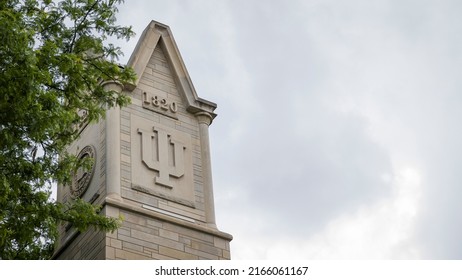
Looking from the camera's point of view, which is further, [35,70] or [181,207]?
[181,207]

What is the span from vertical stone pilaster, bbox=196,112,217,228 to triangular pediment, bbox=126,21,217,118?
277 mm

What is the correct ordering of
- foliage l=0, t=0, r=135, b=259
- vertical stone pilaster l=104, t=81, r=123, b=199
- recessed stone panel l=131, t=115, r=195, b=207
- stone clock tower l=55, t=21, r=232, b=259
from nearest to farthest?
foliage l=0, t=0, r=135, b=259 → stone clock tower l=55, t=21, r=232, b=259 → vertical stone pilaster l=104, t=81, r=123, b=199 → recessed stone panel l=131, t=115, r=195, b=207

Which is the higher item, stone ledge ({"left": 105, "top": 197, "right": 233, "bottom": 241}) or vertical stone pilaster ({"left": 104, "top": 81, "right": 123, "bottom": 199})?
vertical stone pilaster ({"left": 104, "top": 81, "right": 123, "bottom": 199})

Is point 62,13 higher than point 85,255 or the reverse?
higher

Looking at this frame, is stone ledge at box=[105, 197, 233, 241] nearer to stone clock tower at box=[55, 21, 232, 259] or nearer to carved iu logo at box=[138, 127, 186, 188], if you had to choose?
stone clock tower at box=[55, 21, 232, 259]

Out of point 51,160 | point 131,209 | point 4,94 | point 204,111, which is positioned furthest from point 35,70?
point 204,111

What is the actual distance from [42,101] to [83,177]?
9297 mm

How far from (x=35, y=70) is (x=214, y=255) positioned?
406 inches

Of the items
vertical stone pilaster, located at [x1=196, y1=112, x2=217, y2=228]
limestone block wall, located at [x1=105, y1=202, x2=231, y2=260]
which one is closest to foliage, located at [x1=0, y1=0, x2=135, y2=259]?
limestone block wall, located at [x1=105, y1=202, x2=231, y2=260]

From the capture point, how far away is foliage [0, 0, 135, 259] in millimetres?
20297

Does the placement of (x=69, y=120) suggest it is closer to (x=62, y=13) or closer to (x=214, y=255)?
(x=62, y=13)

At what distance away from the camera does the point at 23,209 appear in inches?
826

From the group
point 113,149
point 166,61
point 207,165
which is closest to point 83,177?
point 113,149

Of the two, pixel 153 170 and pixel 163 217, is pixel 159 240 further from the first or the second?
pixel 153 170
